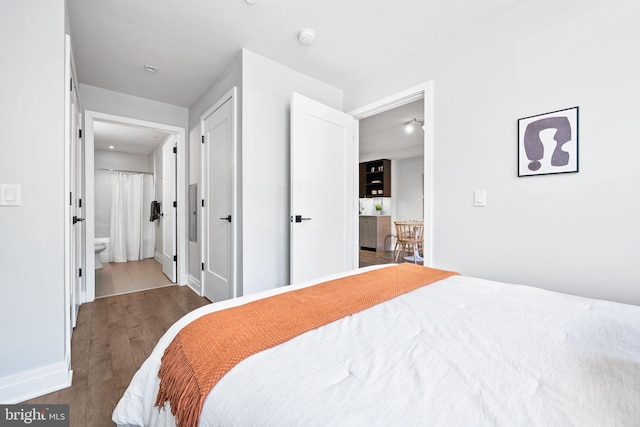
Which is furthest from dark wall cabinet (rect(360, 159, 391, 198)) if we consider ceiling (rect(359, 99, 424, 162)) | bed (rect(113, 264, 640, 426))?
bed (rect(113, 264, 640, 426))

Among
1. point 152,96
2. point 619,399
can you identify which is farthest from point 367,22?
point 152,96

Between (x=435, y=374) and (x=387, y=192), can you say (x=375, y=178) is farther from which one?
(x=435, y=374)

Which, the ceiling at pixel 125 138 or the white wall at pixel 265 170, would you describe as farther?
the ceiling at pixel 125 138

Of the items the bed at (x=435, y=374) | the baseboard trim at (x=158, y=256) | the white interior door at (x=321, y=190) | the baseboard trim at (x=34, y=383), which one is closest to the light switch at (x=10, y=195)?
the baseboard trim at (x=34, y=383)

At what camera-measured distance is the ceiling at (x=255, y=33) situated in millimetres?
1904

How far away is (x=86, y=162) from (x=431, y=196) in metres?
3.57

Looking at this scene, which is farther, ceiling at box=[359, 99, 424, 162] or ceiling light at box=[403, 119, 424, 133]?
ceiling light at box=[403, 119, 424, 133]

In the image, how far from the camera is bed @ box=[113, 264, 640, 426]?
0.52 metres

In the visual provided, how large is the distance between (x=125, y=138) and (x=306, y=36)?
3.99m

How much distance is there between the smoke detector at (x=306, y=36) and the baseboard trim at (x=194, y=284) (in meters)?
2.79

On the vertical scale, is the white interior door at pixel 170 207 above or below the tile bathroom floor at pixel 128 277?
above

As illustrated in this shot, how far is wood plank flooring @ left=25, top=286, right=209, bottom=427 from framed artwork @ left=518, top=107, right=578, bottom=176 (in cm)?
278

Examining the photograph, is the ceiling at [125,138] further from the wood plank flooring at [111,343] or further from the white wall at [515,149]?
the white wall at [515,149]

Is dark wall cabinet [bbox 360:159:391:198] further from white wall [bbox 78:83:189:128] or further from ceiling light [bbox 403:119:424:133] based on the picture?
white wall [bbox 78:83:189:128]
